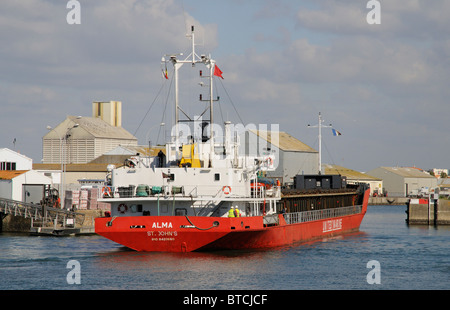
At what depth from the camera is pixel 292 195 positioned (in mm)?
50000

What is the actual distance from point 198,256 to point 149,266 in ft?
12.0

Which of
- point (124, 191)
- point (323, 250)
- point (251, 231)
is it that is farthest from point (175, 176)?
point (323, 250)

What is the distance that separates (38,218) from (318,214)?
22075 millimetres

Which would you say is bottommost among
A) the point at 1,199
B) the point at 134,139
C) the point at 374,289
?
the point at 374,289

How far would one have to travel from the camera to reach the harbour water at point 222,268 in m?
29.1

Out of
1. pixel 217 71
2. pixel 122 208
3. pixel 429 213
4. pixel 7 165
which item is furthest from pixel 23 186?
pixel 429 213

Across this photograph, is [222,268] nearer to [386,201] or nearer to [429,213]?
[429,213]

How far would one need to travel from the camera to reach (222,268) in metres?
32.5

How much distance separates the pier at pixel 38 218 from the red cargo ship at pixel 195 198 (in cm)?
1318

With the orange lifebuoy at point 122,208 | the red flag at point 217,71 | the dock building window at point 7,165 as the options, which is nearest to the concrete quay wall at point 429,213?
the red flag at point 217,71

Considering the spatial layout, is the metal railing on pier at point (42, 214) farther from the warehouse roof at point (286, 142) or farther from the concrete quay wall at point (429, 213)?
the warehouse roof at point (286, 142)

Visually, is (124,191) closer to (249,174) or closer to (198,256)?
(198,256)

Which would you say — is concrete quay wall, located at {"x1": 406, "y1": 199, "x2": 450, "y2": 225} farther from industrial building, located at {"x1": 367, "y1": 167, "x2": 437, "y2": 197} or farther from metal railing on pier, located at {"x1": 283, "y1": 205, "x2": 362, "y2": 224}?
industrial building, located at {"x1": 367, "y1": 167, "x2": 437, "y2": 197}

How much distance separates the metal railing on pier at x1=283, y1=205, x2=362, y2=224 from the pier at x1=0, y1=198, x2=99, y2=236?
15.8 m
